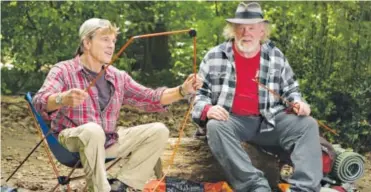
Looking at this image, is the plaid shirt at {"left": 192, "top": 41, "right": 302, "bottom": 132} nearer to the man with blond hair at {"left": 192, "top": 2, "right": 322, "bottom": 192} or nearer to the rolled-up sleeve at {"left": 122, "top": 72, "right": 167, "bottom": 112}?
the man with blond hair at {"left": 192, "top": 2, "right": 322, "bottom": 192}

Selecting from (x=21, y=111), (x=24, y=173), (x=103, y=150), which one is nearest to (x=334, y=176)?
(x=103, y=150)

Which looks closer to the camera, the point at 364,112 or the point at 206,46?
the point at 364,112

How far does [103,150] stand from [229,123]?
773 millimetres

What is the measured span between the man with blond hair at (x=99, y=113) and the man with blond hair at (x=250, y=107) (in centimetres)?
28

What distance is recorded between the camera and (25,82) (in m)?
7.11

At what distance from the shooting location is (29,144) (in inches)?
242

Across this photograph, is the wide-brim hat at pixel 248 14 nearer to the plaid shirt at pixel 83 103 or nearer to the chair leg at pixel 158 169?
the plaid shirt at pixel 83 103

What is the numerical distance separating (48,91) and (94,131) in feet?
1.06

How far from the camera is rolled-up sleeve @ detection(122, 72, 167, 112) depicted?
4277 mm

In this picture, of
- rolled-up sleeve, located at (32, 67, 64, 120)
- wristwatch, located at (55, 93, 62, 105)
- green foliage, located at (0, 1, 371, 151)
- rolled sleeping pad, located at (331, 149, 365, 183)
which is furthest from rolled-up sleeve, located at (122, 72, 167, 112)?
green foliage, located at (0, 1, 371, 151)

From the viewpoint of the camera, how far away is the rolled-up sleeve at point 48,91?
3902 millimetres

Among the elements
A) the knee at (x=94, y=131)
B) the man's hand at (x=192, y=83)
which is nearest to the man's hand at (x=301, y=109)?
the man's hand at (x=192, y=83)

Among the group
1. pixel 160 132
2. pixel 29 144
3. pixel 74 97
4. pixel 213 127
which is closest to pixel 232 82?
pixel 213 127

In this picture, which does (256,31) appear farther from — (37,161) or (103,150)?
(37,161)
